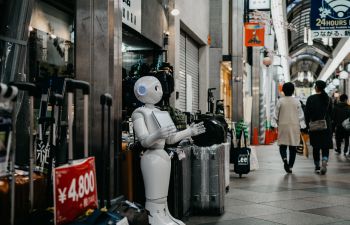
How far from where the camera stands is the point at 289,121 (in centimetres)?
945

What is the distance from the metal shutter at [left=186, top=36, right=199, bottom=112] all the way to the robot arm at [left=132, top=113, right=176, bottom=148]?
7964 millimetres

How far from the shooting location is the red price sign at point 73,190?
9.32ft

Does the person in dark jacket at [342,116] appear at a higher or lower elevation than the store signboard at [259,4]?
lower

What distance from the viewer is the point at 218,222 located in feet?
17.2

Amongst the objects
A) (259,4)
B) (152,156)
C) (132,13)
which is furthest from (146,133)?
(259,4)

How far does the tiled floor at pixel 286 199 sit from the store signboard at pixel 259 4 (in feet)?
23.1

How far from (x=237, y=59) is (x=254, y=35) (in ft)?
4.56

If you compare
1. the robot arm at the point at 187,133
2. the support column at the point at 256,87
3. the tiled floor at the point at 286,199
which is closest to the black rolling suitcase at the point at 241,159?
the tiled floor at the point at 286,199

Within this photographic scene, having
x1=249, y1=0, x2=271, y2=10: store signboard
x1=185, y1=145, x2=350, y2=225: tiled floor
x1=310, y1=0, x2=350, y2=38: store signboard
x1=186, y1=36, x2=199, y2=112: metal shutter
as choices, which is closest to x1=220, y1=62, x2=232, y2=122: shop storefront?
x1=249, y1=0, x2=271, y2=10: store signboard

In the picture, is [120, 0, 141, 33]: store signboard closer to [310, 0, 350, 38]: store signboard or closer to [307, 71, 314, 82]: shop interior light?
[310, 0, 350, 38]: store signboard

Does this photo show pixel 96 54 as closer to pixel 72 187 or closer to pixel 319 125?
pixel 72 187

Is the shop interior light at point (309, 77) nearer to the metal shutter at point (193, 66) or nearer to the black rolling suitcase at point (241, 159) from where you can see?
the metal shutter at point (193, 66)

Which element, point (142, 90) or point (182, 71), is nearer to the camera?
point (142, 90)

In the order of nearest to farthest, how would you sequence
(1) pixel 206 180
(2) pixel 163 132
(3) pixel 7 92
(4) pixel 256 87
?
(3) pixel 7 92 → (2) pixel 163 132 → (1) pixel 206 180 → (4) pixel 256 87
